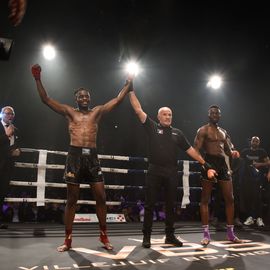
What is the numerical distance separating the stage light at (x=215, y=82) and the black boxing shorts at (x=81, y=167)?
28.4 ft

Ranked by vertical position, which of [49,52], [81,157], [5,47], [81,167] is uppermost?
[49,52]

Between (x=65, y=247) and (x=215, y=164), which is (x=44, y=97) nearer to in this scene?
(x=65, y=247)

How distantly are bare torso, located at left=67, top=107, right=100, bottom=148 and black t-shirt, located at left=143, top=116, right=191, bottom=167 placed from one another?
68cm

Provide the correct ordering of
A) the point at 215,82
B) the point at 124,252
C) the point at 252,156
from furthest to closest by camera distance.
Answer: the point at 215,82
the point at 252,156
the point at 124,252

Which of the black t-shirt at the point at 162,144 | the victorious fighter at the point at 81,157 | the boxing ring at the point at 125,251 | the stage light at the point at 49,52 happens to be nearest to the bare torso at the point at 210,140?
the black t-shirt at the point at 162,144

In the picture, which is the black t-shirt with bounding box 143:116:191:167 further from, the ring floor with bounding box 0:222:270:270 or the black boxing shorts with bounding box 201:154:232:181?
the ring floor with bounding box 0:222:270:270

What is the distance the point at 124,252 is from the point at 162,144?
4.27ft

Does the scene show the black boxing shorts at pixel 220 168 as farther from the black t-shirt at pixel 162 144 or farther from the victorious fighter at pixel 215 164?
the black t-shirt at pixel 162 144

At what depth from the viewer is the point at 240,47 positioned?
1012cm

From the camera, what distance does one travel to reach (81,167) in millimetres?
3617

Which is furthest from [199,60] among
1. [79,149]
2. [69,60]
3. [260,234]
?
[79,149]

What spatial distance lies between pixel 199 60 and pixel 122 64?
8.46 ft

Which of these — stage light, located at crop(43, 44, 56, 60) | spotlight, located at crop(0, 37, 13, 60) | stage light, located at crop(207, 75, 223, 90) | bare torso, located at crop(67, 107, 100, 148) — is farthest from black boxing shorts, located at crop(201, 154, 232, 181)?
stage light, located at crop(207, 75, 223, 90)

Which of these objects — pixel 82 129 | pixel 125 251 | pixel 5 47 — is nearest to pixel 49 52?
pixel 82 129
